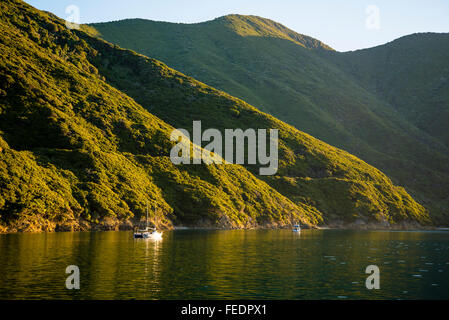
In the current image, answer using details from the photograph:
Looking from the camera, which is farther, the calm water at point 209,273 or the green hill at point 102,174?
the green hill at point 102,174

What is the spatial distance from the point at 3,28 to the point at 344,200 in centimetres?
14382

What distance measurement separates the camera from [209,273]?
4912 centimetres

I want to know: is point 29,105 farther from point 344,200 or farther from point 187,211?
point 344,200

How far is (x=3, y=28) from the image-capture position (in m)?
184

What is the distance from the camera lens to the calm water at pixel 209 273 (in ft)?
128

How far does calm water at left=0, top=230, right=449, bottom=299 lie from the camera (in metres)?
39.1
